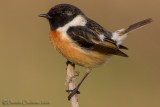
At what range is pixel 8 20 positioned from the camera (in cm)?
1295

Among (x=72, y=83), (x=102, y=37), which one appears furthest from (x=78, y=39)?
(x=72, y=83)

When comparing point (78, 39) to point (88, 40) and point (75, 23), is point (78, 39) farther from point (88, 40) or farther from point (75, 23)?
point (75, 23)

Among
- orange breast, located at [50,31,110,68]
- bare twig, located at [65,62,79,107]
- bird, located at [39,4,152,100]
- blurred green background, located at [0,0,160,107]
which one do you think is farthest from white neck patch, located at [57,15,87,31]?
blurred green background, located at [0,0,160,107]

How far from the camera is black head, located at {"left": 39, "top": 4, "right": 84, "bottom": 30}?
7.87 meters

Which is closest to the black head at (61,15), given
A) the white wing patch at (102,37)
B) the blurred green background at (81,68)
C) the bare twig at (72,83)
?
the white wing patch at (102,37)

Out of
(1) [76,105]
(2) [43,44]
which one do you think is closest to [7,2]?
(2) [43,44]

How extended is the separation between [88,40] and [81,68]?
11.2ft

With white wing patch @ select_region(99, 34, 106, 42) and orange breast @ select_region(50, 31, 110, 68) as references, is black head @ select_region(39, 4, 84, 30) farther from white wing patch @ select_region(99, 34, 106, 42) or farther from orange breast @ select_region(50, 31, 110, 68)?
white wing patch @ select_region(99, 34, 106, 42)

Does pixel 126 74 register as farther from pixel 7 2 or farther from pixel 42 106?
pixel 7 2

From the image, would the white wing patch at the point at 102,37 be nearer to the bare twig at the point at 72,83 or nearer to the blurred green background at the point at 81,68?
the bare twig at the point at 72,83

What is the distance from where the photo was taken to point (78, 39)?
25.7ft

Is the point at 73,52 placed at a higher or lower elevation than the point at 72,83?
higher

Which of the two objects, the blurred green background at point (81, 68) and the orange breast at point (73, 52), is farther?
the blurred green background at point (81, 68)

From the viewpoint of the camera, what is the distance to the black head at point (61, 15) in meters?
7.87
